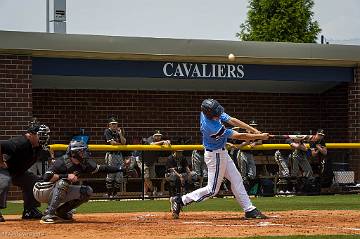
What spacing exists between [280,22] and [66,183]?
107 feet

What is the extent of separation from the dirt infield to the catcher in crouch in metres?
0.28

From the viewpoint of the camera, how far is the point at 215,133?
11.5 metres

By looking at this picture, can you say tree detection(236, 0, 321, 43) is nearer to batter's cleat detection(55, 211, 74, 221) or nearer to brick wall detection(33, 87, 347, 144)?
brick wall detection(33, 87, 347, 144)

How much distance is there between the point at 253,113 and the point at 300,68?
1.76 meters

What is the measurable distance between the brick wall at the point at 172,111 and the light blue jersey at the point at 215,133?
9.81 m

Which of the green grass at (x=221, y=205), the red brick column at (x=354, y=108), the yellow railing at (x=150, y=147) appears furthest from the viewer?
the red brick column at (x=354, y=108)

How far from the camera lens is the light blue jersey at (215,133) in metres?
11.5

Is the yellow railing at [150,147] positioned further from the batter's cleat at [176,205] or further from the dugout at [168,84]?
the batter's cleat at [176,205]

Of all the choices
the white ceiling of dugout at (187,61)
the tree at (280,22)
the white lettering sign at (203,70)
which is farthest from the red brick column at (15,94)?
the tree at (280,22)

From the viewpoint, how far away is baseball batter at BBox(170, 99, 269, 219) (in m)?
11.5

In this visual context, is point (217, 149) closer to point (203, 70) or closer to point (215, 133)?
point (215, 133)

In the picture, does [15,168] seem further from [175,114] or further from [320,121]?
[320,121]

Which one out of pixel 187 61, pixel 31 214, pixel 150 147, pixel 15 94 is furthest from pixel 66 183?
pixel 187 61

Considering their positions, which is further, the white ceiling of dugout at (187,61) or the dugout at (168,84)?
the white ceiling of dugout at (187,61)
